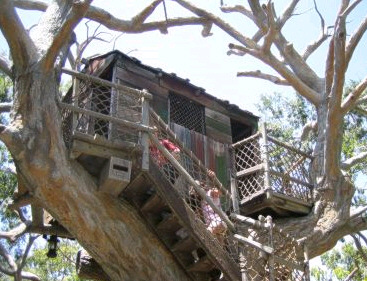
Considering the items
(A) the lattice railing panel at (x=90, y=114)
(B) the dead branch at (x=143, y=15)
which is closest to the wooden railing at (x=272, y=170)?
(A) the lattice railing panel at (x=90, y=114)

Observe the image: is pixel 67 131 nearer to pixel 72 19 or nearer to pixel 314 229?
pixel 72 19

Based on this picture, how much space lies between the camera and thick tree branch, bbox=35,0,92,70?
643 cm

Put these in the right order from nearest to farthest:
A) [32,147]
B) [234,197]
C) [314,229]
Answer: [32,147] → [234,197] → [314,229]

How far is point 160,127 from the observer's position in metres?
7.54

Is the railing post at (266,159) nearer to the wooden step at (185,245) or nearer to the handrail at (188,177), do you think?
the handrail at (188,177)

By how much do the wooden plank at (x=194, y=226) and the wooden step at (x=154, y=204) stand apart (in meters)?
0.19

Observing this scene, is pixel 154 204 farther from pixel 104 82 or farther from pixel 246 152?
pixel 246 152

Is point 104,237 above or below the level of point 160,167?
below

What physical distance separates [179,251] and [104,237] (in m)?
1.31

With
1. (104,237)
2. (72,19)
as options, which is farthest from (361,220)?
(72,19)

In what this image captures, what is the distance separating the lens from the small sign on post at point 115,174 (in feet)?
21.8

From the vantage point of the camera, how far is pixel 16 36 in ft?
21.0

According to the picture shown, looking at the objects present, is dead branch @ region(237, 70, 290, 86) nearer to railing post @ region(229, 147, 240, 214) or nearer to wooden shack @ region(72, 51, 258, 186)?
wooden shack @ region(72, 51, 258, 186)

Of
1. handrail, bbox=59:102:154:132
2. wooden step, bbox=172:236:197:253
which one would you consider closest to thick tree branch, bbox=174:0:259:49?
handrail, bbox=59:102:154:132
